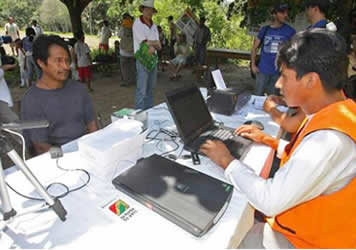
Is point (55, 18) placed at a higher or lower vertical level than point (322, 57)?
higher

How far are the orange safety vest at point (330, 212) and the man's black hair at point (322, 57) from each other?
0.32 ft

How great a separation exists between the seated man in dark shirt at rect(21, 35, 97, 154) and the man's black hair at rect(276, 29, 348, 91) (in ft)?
5.12

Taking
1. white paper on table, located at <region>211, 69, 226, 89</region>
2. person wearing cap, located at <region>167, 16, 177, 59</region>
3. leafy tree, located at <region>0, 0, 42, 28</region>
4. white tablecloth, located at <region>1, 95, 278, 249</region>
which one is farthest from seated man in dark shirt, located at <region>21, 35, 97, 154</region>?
leafy tree, located at <region>0, 0, 42, 28</region>

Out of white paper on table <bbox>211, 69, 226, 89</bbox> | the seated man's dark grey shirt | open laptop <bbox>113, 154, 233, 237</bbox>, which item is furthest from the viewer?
white paper on table <bbox>211, 69, 226, 89</bbox>

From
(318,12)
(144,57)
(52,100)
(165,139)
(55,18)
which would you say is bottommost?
(165,139)

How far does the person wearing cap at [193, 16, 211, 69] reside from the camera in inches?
298

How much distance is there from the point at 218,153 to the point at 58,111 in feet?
4.07

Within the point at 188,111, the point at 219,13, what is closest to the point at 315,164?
the point at 188,111

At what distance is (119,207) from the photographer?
3.13 ft

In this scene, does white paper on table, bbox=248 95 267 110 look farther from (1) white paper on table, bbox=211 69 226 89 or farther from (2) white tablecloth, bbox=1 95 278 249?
(2) white tablecloth, bbox=1 95 278 249

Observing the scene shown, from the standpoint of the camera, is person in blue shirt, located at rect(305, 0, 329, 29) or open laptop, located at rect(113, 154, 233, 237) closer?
open laptop, located at rect(113, 154, 233, 237)

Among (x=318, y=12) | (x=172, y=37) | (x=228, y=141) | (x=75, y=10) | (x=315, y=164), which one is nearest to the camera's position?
(x=315, y=164)

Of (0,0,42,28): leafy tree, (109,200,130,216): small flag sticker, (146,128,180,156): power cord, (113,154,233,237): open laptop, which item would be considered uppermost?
(0,0,42,28): leafy tree

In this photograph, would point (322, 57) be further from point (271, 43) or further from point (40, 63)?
point (271, 43)
